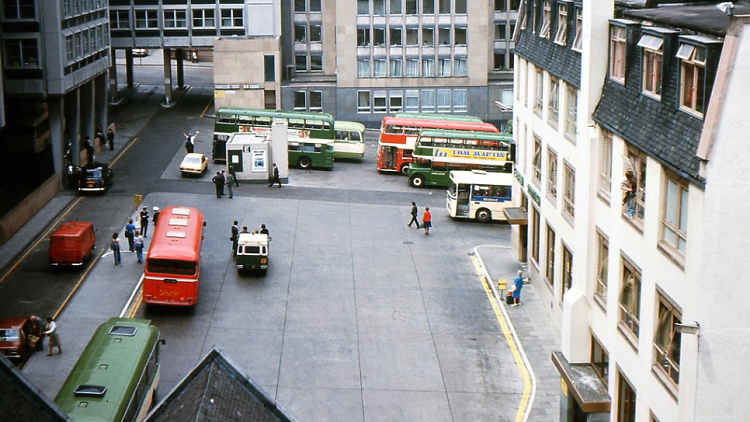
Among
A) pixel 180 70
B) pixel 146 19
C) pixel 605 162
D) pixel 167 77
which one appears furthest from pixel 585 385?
pixel 180 70

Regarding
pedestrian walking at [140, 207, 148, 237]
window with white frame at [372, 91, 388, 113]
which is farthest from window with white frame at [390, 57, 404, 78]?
pedestrian walking at [140, 207, 148, 237]

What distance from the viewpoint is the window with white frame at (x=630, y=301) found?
2700cm

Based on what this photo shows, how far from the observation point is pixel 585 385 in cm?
3027

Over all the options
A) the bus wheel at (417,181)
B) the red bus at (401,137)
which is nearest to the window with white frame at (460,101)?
the red bus at (401,137)

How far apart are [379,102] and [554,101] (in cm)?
4608

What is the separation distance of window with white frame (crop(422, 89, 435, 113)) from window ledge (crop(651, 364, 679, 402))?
62474mm

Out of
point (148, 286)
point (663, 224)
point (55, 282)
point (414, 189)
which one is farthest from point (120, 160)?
point (663, 224)

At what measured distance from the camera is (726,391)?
22609 millimetres

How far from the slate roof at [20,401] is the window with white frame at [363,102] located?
231ft

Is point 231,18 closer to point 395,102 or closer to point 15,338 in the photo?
point 395,102

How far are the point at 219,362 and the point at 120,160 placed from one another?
5463 centimetres

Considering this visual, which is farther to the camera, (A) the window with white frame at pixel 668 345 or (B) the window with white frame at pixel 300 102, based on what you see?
(B) the window with white frame at pixel 300 102

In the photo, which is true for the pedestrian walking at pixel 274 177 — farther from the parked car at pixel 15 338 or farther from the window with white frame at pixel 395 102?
the parked car at pixel 15 338

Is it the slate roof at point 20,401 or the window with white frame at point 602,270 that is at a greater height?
the slate roof at point 20,401
